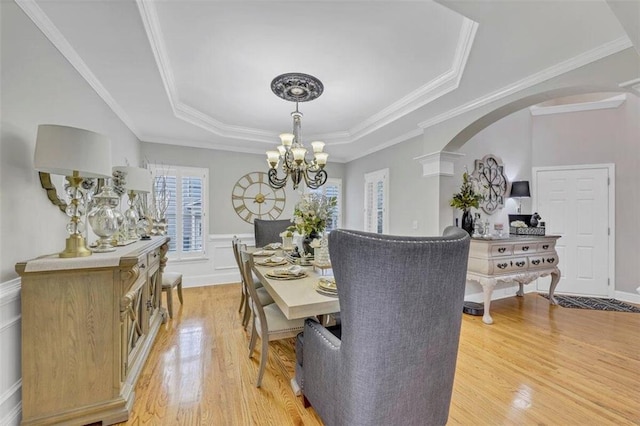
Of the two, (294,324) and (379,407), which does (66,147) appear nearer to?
(294,324)

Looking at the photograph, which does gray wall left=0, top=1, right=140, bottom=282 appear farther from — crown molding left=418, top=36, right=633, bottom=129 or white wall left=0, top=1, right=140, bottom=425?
crown molding left=418, top=36, right=633, bottom=129

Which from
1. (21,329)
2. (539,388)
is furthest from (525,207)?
(21,329)

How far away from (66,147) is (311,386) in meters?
1.94

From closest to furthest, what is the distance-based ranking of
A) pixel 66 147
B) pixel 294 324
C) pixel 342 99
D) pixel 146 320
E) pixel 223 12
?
pixel 66 147, pixel 223 12, pixel 294 324, pixel 146 320, pixel 342 99

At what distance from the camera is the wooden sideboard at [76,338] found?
4.76 ft

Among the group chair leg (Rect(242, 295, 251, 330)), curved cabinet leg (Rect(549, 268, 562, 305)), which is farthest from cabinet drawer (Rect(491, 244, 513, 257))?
chair leg (Rect(242, 295, 251, 330))

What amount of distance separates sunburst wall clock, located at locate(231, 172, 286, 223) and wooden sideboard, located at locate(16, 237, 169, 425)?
337 cm

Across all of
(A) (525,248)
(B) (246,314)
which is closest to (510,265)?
(A) (525,248)

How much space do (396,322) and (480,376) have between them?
66.3 inches

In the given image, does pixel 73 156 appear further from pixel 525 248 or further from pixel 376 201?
pixel 525 248

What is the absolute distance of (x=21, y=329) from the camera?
146 centimetres

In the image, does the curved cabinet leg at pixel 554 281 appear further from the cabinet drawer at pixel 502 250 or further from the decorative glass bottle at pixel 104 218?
the decorative glass bottle at pixel 104 218

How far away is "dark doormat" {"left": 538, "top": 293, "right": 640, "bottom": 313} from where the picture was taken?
364cm

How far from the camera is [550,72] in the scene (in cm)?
229
